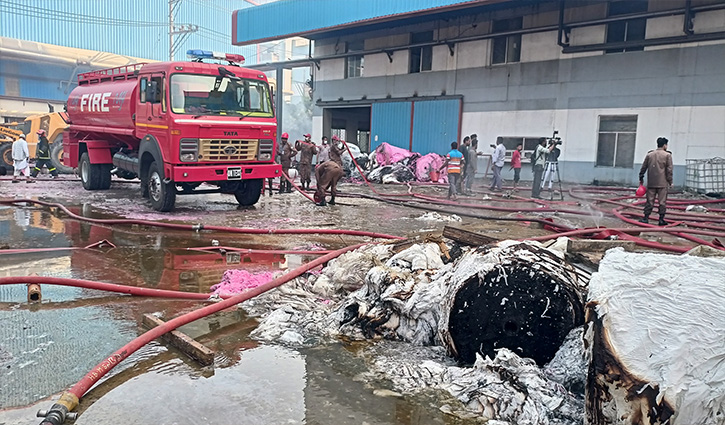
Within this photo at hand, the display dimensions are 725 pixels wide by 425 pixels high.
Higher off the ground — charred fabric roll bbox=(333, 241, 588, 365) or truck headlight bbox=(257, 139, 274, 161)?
truck headlight bbox=(257, 139, 274, 161)

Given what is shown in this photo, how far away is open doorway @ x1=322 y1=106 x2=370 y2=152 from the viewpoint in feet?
92.2

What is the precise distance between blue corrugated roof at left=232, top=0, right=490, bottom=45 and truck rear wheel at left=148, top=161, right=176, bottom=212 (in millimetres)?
13029

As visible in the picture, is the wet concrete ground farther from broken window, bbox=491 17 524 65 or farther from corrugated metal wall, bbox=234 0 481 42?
corrugated metal wall, bbox=234 0 481 42

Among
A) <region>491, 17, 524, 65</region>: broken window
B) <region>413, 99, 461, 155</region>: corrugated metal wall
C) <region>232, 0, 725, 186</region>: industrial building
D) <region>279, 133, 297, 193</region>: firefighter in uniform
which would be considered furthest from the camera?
<region>413, 99, 461, 155</region>: corrugated metal wall

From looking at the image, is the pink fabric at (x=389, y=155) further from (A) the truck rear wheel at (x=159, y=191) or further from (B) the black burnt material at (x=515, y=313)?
(B) the black burnt material at (x=515, y=313)

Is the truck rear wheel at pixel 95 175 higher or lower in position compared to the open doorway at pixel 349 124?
lower

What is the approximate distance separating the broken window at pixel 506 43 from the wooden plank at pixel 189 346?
19377mm

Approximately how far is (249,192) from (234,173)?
1390 mm

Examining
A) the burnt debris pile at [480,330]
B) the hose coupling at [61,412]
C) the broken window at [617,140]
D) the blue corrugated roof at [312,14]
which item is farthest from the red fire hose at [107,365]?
the blue corrugated roof at [312,14]

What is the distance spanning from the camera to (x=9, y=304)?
15.9 ft

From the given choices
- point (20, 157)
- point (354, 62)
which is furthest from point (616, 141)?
point (20, 157)

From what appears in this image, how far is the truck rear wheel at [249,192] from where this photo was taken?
456 inches

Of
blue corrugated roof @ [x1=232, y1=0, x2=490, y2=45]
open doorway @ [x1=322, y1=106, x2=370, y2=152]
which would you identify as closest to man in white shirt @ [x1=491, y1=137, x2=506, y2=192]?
blue corrugated roof @ [x1=232, y1=0, x2=490, y2=45]

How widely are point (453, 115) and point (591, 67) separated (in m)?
5.81
